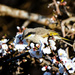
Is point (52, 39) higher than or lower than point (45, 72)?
higher

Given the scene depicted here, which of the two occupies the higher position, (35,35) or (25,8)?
(25,8)

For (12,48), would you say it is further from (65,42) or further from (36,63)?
(65,42)

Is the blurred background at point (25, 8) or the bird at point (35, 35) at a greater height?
the blurred background at point (25, 8)

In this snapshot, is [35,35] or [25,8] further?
[25,8]

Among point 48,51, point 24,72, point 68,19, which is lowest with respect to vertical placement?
point 24,72

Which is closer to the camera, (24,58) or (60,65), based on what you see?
(60,65)

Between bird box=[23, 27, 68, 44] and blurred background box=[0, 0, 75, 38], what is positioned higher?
blurred background box=[0, 0, 75, 38]

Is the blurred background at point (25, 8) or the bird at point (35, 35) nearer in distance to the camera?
the bird at point (35, 35)

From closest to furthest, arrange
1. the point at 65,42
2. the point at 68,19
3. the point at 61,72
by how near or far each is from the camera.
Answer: the point at 61,72 → the point at 65,42 → the point at 68,19

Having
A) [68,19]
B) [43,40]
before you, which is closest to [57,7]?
[68,19]

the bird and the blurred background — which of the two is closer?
the bird

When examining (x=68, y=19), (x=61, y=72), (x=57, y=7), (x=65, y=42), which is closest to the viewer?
(x=61, y=72)
